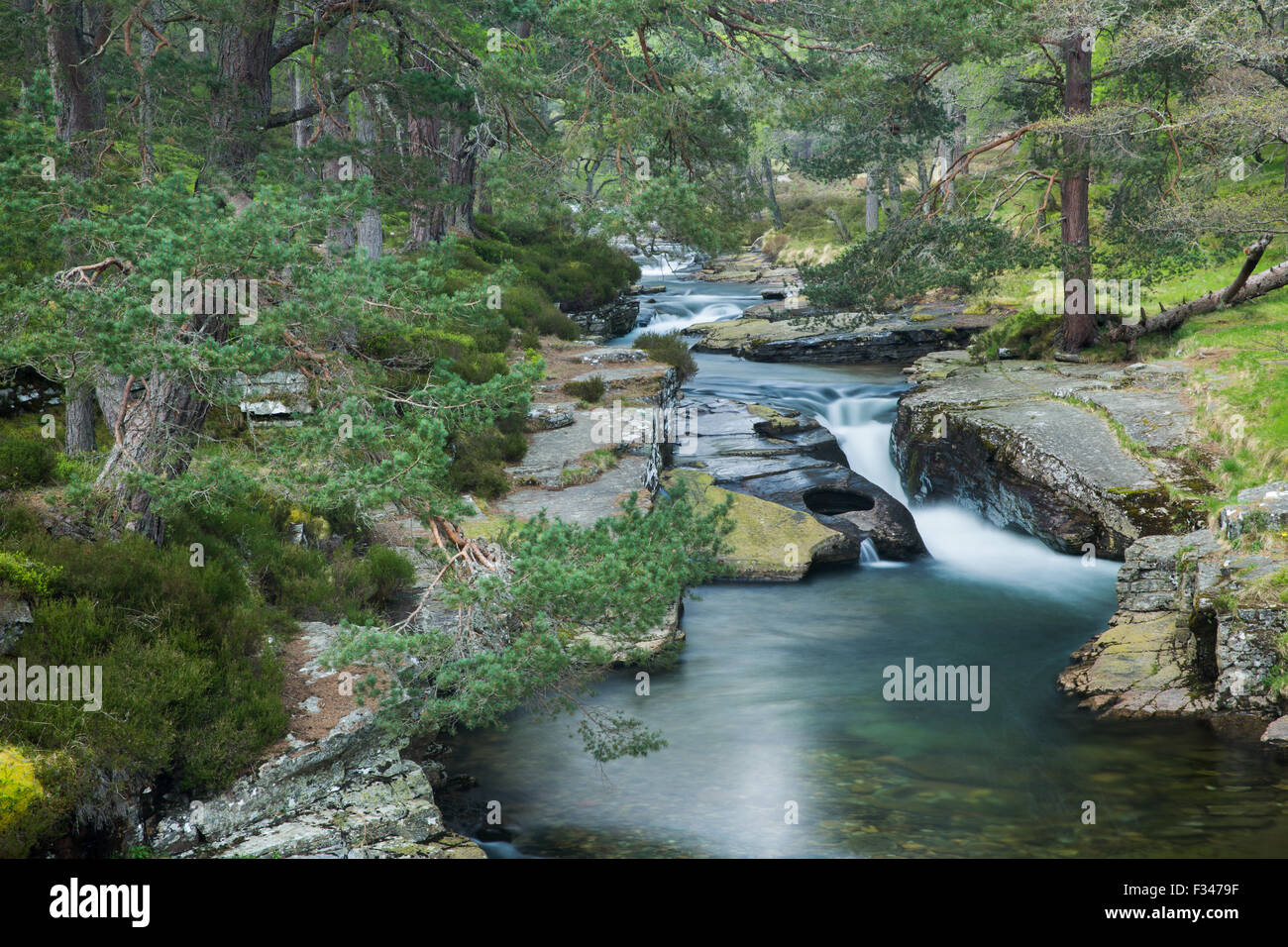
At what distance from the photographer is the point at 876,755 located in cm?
891

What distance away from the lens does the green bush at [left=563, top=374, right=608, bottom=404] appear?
52.9 ft

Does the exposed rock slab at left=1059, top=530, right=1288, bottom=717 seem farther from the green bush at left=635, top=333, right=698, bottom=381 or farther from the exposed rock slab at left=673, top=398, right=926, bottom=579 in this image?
the green bush at left=635, top=333, right=698, bottom=381

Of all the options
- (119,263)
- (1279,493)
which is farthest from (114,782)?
(1279,493)

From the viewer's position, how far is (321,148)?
8.89 m

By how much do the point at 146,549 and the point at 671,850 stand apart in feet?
16.3

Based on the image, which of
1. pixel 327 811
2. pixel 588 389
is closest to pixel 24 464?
pixel 327 811

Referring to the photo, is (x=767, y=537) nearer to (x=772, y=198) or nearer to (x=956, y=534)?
(x=956, y=534)

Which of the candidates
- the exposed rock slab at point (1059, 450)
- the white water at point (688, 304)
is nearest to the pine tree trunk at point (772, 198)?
the white water at point (688, 304)

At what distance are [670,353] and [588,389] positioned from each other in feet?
15.6

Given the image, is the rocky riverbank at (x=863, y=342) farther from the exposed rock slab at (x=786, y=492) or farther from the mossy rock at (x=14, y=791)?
the mossy rock at (x=14, y=791)

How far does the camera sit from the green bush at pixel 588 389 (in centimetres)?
1612

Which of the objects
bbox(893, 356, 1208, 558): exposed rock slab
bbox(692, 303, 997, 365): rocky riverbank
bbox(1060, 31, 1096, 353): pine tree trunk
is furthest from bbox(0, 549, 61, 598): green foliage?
bbox(692, 303, 997, 365): rocky riverbank

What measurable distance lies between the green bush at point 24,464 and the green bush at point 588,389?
8.45m
